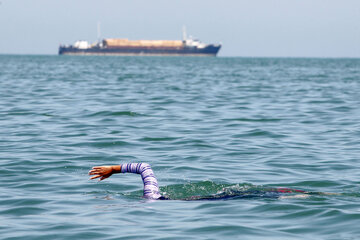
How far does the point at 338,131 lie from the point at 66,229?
34.4ft

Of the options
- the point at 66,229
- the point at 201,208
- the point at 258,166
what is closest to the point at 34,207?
the point at 66,229

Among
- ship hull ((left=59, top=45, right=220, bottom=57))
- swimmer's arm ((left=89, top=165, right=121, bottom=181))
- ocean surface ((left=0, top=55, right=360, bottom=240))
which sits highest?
swimmer's arm ((left=89, top=165, right=121, bottom=181))

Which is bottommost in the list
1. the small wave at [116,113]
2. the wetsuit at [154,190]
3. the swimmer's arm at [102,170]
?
the small wave at [116,113]

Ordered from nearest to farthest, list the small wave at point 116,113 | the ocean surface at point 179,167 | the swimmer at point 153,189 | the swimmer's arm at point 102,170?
the ocean surface at point 179,167, the swimmer's arm at point 102,170, the swimmer at point 153,189, the small wave at point 116,113

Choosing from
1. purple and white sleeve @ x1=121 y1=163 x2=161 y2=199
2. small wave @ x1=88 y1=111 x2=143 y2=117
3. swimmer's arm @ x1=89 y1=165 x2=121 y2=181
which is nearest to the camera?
swimmer's arm @ x1=89 y1=165 x2=121 y2=181

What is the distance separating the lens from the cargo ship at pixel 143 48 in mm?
181625

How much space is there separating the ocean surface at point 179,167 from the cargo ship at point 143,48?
159867 mm

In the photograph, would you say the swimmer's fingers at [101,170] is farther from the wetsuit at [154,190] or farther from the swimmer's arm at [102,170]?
the wetsuit at [154,190]

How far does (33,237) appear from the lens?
6.61 m

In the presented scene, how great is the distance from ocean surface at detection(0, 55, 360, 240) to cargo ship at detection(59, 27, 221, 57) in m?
160

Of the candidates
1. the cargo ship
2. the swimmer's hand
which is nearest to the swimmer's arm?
the swimmer's hand

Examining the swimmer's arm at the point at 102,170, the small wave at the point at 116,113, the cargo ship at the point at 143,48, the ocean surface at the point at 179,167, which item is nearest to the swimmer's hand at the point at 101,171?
the swimmer's arm at the point at 102,170

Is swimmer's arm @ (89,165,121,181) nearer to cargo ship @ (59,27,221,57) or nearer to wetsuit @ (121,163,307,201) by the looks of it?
wetsuit @ (121,163,307,201)

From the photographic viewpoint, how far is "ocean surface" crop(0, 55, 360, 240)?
7090 mm
